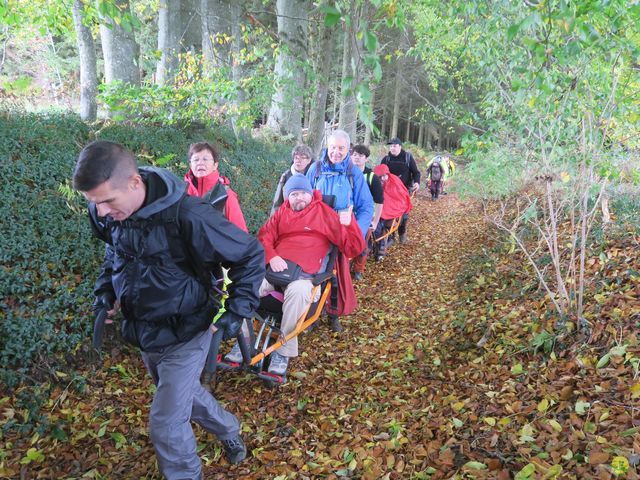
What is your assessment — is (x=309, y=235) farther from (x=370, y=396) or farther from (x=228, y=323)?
(x=228, y=323)

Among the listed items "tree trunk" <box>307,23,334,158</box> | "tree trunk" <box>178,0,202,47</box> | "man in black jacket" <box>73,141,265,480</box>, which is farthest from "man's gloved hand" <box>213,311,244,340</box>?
"tree trunk" <box>178,0,202,47</box>

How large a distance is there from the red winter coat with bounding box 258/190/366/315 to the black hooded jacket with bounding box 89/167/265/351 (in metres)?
1.82

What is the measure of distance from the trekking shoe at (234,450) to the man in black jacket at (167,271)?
397 millimetres

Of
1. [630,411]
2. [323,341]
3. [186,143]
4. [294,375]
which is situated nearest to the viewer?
[630,411]

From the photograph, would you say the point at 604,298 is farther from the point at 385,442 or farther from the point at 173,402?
the point at 173,402

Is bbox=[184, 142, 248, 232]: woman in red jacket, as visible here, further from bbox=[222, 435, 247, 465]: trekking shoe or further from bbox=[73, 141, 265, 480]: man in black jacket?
bbox=[222, 435, 247, 465]: trekking shoe

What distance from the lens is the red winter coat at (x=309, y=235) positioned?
4406 millimetres

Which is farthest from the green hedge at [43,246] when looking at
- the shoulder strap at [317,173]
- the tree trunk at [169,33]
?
the tree trunk at [169,33]

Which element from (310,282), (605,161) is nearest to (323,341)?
(310,282)

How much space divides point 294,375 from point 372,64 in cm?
327

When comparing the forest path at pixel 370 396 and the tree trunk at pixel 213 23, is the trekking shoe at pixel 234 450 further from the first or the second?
the tree trunk at pixel 213 23

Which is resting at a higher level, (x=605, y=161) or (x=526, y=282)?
(x=605, y=161)

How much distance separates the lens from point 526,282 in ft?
17.8

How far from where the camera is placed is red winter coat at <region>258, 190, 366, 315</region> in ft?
14.5
